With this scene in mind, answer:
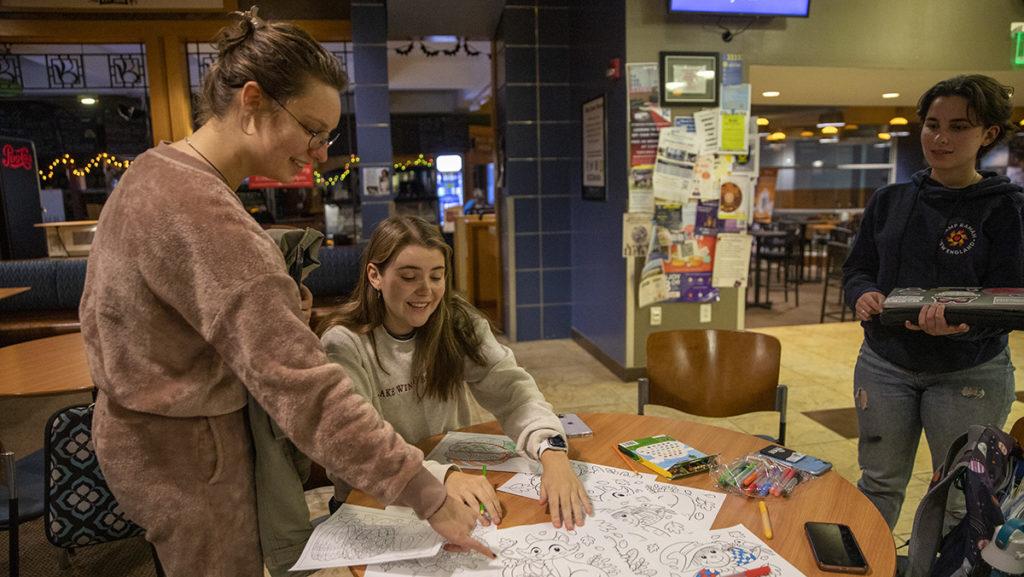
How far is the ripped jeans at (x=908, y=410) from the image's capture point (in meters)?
1.58

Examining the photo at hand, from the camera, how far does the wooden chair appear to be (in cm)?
195

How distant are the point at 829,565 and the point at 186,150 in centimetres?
113

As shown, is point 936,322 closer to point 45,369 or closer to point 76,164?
point 45,369

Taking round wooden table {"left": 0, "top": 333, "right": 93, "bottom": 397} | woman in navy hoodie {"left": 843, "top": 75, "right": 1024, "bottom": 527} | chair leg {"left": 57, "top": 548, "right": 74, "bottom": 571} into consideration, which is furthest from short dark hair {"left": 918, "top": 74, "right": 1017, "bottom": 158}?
chair leg {"left": 57, "top": 548, "right": 74, "bottom": 571}

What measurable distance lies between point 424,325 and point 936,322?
46.6 inches

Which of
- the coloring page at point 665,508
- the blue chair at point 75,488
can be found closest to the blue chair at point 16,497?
the blue chair at point 75,488

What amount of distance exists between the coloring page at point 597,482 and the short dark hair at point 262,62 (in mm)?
810

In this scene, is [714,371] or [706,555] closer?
[706,555]

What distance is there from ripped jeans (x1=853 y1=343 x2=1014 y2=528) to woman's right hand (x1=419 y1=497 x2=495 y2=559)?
4.09 ft

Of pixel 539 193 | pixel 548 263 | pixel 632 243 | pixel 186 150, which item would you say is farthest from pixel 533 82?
pixel 186 150

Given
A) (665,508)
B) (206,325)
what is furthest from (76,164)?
(665,508)

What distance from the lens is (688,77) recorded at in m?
3.72

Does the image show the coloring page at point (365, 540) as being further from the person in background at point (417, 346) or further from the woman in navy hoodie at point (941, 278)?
the woman in navy hoodie at point (941, 278)

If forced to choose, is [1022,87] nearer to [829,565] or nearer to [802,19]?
[802,19]
